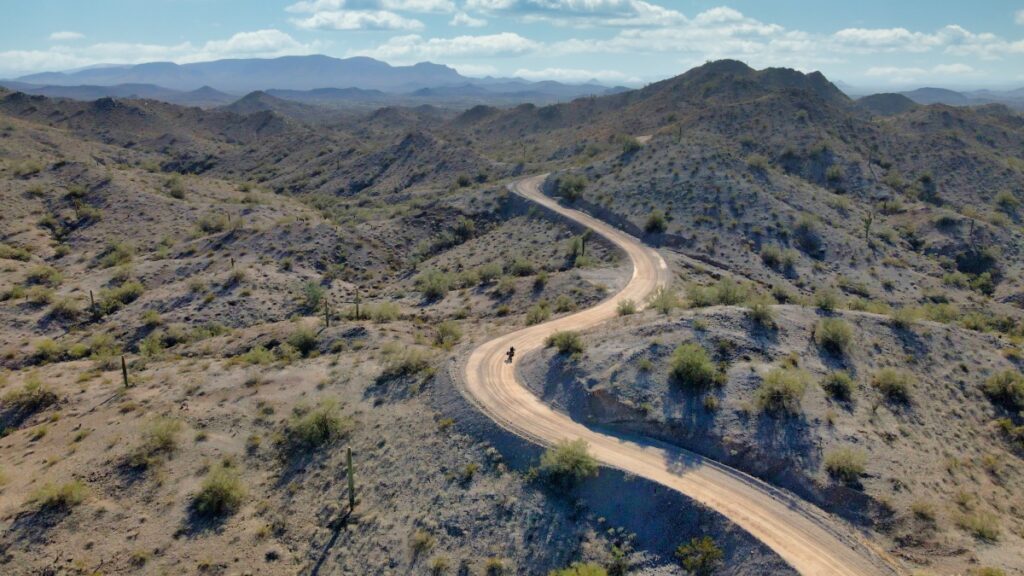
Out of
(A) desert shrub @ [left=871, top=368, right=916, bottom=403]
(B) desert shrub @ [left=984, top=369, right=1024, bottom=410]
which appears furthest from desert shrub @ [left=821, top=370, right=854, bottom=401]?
(B) desert shrub @ [left=984, top=369, right=1024, bottom=410]

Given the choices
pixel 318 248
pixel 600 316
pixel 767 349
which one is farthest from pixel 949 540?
pixel 318 248

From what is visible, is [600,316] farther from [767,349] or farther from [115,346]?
[115,346]

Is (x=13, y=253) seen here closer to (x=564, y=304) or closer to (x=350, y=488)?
(x=350, y=488)

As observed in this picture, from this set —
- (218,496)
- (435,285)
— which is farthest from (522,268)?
(218,496)

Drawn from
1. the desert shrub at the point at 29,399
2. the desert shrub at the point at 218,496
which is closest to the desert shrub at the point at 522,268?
the desert shrub at the point at 218,496

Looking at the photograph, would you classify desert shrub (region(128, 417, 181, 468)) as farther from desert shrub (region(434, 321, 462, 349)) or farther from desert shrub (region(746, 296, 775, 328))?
desert shrub (region(746, 296, 775, 328))
